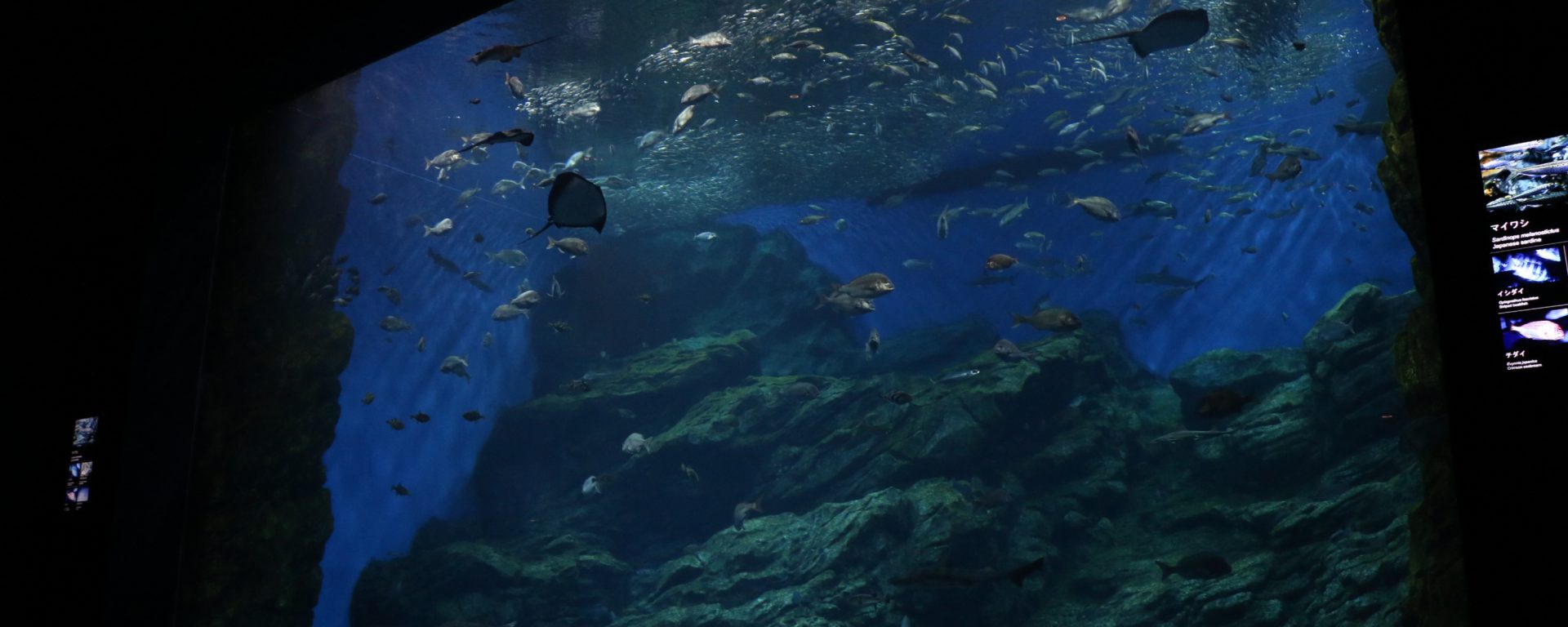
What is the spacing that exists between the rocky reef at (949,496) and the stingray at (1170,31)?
12.6ft

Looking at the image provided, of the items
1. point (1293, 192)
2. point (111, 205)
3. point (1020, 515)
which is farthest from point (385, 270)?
point (1293, 192)

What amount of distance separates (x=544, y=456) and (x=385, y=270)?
19.7 feet

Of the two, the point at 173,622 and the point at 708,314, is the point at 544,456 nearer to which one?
the point at 708,314

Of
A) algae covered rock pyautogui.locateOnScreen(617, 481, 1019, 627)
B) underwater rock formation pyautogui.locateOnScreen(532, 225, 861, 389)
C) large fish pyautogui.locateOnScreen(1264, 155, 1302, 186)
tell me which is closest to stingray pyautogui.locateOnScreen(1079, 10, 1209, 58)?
large fish pyautogui.locateOnScreen(1264, 155, 1302, 186)

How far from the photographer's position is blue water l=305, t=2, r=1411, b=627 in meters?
15.9

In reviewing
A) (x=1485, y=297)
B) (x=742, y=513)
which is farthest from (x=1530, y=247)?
(x=742, y=513)

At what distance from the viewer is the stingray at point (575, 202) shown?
500cm

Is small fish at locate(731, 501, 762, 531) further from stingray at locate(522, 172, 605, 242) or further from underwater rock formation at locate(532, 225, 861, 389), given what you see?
stingray at locate(522, 172, 605, 242)

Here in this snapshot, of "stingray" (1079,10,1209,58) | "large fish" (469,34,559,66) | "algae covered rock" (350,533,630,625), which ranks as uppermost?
"stingray" (1079,10,1209,58)

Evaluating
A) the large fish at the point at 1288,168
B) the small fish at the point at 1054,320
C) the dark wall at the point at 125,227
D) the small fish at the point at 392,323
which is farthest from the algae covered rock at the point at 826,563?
the dark wall at the point at 125,227

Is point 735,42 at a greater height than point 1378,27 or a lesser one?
greater

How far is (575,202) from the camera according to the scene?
5.16 m

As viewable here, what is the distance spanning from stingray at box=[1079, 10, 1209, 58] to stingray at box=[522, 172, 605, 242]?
5.58m

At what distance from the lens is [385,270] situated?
16.8 metres
